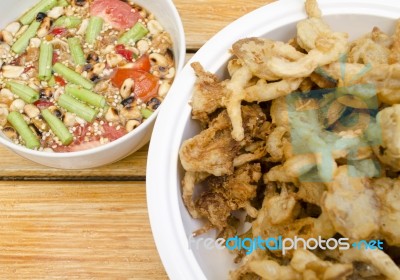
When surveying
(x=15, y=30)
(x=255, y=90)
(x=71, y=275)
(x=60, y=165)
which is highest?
(x=255, y=90)

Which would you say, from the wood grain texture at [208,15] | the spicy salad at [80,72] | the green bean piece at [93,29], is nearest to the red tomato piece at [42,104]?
the spicy salad at [80,72]

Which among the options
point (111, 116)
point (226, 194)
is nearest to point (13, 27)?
point (111, 116)

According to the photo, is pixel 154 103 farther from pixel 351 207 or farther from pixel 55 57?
pixel 351 207

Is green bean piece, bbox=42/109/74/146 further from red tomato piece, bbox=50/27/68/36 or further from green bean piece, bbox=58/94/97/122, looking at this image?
red tomato piece, bbox=50/27/68/36

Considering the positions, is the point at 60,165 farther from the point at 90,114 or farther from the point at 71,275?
the point at 71,275

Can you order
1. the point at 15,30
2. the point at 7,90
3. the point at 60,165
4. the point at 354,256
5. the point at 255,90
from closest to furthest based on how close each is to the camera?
the point at 354,256 → the point at 255,90 → the point at 60,165 → the point at 7,90 → the point at 15,30

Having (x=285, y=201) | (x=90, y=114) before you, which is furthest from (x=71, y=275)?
(x=285, y=201)
